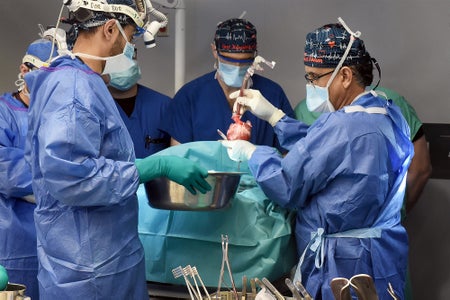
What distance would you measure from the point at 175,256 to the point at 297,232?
0.48 m

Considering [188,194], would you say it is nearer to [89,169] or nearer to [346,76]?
[89,169]

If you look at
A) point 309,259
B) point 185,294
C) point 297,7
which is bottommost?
point 185,294

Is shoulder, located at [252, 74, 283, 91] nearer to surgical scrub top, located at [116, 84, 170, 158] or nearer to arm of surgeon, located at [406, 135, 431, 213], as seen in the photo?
surgical scrub top, located at [116, 84, 170, 158]

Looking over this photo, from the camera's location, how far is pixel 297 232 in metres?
2.87

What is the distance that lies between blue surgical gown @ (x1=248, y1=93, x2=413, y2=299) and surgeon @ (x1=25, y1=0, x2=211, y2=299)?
37cm

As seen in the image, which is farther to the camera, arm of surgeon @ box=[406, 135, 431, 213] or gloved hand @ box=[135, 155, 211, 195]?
arm of surgeon @ box=[406, 135, 431, 213]

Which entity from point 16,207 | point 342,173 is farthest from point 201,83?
point 342,173

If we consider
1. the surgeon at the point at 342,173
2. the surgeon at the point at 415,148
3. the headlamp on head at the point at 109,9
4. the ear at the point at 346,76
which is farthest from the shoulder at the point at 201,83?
the headlamp on head at the point at 109,9

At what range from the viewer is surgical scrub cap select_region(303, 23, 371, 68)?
2.81 m

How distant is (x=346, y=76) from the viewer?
282cm

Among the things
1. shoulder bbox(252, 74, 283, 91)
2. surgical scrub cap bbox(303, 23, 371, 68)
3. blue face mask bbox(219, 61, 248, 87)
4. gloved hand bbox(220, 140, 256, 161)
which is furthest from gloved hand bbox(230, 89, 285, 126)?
shoulder bbox(252, 74, 283, 91)

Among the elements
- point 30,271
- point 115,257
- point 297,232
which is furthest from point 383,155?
point 30,271

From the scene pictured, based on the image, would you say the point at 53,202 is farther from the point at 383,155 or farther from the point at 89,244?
the point at 383,155

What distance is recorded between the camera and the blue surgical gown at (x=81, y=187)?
225cm
